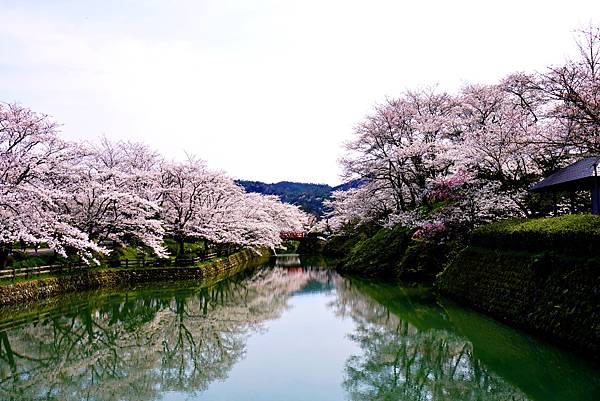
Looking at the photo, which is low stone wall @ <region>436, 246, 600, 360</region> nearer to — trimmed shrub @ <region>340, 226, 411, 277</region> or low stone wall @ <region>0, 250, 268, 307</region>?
trimmed shrub @ <region>340, 226, 411, 277</region>

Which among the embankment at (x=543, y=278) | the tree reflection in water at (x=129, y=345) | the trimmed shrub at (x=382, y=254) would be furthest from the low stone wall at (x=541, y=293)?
the trimmed shrub at (x=382, y=254)

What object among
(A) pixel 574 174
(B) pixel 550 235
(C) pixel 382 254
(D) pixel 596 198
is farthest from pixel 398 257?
(B) pixel 550 235

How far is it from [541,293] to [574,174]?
348cm

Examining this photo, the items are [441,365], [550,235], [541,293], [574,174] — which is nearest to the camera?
[441,365]

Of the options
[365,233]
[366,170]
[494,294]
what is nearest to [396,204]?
[366,170]

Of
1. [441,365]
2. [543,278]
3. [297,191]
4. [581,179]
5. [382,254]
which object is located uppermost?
[297,191]

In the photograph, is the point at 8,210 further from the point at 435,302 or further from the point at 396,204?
the point at 396,204

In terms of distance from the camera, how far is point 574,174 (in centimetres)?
1256

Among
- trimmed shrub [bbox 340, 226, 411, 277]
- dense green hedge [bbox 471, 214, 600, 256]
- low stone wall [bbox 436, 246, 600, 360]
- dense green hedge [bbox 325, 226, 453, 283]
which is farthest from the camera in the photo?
trimmed shrub [bbox 340, 226, 411, 277]

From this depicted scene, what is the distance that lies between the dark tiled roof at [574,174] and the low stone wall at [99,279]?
16730 millimetres

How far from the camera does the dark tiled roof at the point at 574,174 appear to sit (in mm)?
11820

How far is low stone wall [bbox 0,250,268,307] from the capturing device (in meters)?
16.8

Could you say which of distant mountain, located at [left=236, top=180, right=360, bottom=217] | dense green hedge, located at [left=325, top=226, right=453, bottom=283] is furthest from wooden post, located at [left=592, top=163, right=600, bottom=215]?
distant mountain, located at [left=236, top=180, right=360, bottom=217]

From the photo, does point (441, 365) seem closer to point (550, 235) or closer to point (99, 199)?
point (550, 235)
